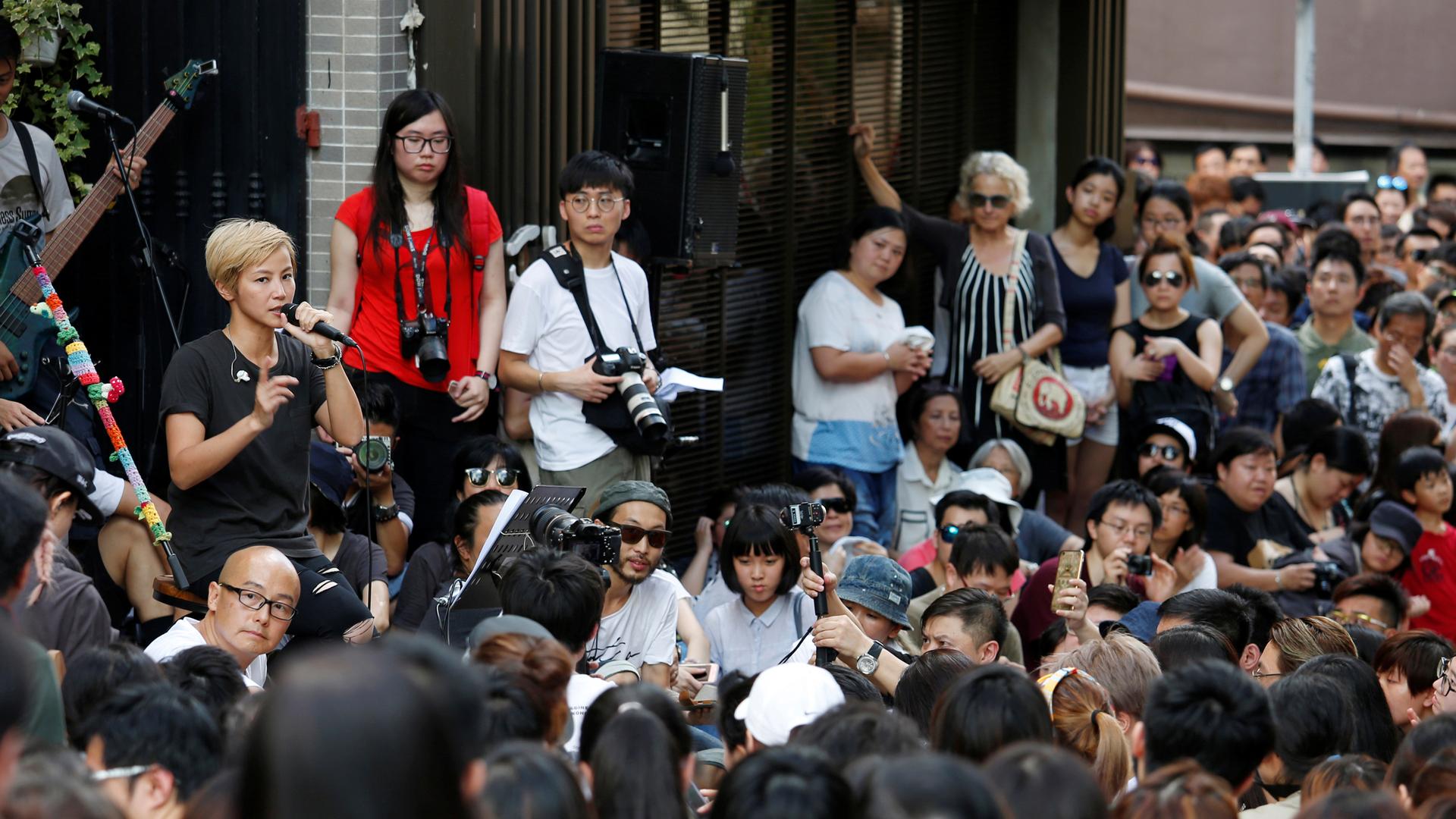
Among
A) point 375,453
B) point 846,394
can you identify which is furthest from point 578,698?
point 846,394

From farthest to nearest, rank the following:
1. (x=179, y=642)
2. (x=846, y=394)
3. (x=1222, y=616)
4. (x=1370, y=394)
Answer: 1. (x=1370, y=394)
2. (x=846, y=394)
3. (x=1222, y=616)
4. (x=179, y=642)

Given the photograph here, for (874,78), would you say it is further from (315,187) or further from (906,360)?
(315,187)

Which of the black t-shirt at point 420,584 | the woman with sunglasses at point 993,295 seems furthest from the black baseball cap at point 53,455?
the woman with sunglasses at point 993,295

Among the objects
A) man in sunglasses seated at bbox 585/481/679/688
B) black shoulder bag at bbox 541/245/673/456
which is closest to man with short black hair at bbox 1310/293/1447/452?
black shoulder bag at bbox 541/245/673/456

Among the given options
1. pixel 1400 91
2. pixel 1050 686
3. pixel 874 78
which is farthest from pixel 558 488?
pixel 1400 91

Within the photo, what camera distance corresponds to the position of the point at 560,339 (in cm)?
700

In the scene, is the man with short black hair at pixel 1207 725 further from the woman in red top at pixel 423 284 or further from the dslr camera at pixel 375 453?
the woman in red top at pixel 423 284

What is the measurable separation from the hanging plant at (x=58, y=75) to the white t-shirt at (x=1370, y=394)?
6.31 meters

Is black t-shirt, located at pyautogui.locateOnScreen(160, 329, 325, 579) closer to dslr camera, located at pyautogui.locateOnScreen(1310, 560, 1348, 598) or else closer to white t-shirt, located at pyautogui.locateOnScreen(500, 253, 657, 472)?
white t-shirt, located at pyautogui.locateOnScreen(500, 253, 657, 472)

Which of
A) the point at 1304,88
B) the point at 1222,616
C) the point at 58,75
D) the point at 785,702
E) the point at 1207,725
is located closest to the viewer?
the point at 1207,725

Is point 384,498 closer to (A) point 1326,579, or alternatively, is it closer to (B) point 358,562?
(B) point 358,562

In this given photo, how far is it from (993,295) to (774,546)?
277 cm

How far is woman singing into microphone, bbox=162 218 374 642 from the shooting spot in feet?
18.2

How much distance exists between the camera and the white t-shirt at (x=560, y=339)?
274 inches
